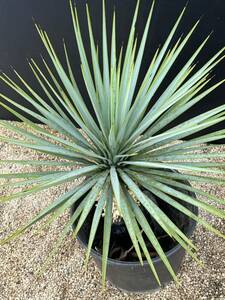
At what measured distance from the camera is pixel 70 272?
1.97m

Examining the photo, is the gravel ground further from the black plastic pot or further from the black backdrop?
the black backdrop

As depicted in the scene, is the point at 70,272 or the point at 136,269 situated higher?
the point at 136,269

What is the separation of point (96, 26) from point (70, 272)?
138cm

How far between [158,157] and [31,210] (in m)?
1.19

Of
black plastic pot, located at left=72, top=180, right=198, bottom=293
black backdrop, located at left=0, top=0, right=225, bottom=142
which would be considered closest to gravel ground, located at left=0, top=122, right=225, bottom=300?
black plastic pot, located at left=72, top=180, right=198, bottom=293

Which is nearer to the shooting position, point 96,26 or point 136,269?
point 136,269

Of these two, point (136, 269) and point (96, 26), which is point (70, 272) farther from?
point (96, 26)

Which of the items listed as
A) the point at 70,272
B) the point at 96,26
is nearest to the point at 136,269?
the point at 70,272

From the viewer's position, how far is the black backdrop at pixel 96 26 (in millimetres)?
1857

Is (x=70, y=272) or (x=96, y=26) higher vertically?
(x=96, y=26)

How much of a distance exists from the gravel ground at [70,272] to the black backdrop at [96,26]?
83 centimetres

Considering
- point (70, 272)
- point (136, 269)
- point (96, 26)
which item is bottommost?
point (70, 272)

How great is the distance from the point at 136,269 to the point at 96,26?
4.36 feet

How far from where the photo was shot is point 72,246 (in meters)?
2.04
